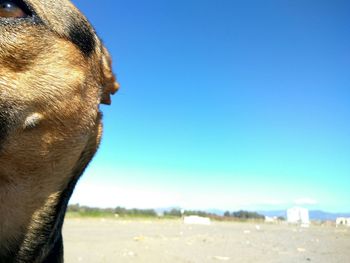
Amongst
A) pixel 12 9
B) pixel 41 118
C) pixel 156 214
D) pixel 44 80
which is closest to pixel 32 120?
pixel 41 118

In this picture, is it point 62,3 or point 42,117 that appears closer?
point 42,117

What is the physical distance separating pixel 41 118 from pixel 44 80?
0.24 metres

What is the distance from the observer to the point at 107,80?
3580mm

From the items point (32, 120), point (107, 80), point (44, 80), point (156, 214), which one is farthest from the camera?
point (156, 214)

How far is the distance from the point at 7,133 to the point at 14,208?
57cm

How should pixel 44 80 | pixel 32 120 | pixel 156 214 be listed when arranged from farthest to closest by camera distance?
pixel 156 214 < pixel 44 80 < pixel 32 120

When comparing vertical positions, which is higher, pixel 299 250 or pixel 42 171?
pixel 42 171

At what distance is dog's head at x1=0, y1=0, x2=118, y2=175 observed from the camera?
2461 mm

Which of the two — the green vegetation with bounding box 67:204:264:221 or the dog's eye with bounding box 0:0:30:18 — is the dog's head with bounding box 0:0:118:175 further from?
the green vegetation with bounding box 67:204:264:221

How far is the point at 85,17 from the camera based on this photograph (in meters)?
3.36

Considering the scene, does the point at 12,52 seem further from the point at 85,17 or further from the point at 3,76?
the point at 85,17

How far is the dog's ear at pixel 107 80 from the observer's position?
349cm

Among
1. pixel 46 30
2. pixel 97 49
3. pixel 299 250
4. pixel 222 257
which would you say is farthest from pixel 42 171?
pixel 299 250

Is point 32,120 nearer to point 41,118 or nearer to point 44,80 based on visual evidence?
point 41,118
